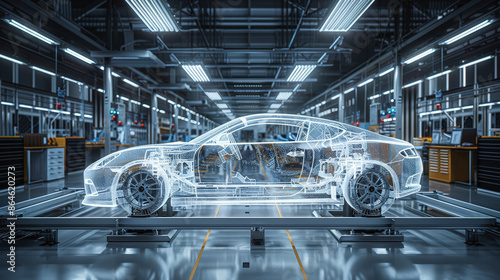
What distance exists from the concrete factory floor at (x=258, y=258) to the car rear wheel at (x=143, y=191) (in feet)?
1.56

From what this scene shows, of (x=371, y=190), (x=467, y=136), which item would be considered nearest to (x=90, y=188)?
(x=371, y=190)

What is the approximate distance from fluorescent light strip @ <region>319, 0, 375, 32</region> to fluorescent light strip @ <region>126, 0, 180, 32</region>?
3092mm

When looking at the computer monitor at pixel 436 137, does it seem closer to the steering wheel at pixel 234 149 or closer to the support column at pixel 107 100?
the steering wheel at pixel 234 149

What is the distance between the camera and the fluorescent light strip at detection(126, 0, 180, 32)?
15.8 ft

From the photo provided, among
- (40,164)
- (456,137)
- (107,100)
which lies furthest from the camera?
(107,100)

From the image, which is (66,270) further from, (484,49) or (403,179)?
(484,49)

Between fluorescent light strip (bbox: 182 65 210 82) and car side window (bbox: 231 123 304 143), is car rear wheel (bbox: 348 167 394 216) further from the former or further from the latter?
fluorescent light strip (bbox: 182 65 210 82)

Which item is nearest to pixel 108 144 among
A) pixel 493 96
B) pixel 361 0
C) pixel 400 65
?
pixel 361 0

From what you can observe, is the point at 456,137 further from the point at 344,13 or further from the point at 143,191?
the point at 143,191

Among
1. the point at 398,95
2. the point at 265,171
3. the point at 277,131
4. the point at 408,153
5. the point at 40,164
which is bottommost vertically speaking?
the point at 40,164

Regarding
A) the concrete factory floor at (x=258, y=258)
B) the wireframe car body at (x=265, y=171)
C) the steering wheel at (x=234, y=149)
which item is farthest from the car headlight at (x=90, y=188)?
the steering wheel at (x=234, y=149)

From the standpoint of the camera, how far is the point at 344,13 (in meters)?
5.24

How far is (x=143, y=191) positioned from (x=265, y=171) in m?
1.65

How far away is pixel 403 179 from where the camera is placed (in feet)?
12.2
